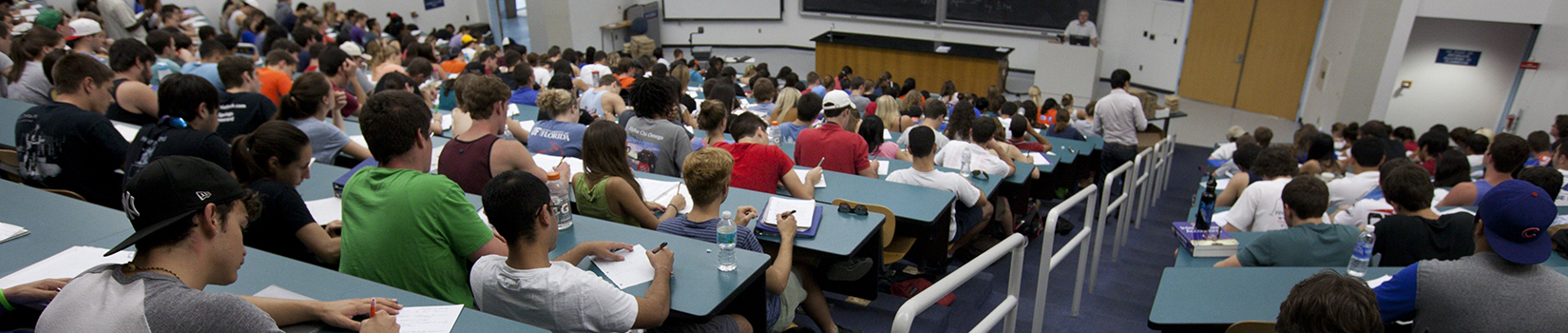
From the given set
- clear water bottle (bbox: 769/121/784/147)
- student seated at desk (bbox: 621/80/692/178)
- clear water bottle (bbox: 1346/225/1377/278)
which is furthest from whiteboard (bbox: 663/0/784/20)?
clear water bottle (bbox: 1346/225/1377/278)

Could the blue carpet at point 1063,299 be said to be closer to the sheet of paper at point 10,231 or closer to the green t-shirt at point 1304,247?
the green t-shirt at point 1304,247

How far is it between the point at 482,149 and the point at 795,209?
1.37 metres

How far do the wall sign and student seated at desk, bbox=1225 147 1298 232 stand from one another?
21.0ft

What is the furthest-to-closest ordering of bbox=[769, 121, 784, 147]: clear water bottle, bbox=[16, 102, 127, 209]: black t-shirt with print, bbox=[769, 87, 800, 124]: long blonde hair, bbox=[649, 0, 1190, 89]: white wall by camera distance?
bbox=[649, 0, 1190, 89]: white wall, bbox=[769, 87, 800, 124]: long blonde hair, bbox=[769, 121, 784, 147]: clear water bottle, bbox=[16, 102, 127, 209]: black t-shirt with print

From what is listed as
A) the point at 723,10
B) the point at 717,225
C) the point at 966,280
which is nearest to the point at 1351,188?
the point at 966,280

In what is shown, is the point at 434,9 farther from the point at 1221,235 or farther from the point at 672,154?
the point at 1221,235

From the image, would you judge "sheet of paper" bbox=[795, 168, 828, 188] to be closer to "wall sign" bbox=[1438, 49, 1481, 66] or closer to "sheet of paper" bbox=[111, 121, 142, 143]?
"sheet of paper" bbox=[111, 121, 142, 143]

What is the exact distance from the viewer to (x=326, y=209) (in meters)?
3.05

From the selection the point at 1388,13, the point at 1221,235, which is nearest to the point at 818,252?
the point at 1221,235

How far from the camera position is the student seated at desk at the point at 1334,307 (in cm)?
166

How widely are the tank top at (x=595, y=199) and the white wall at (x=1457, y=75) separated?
887cm

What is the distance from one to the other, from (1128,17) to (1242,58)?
1835 mm

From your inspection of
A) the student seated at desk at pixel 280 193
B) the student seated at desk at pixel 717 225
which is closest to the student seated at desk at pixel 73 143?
Result: the student seated at desk at pixel 280 193

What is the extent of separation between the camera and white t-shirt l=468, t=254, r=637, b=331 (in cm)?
203
